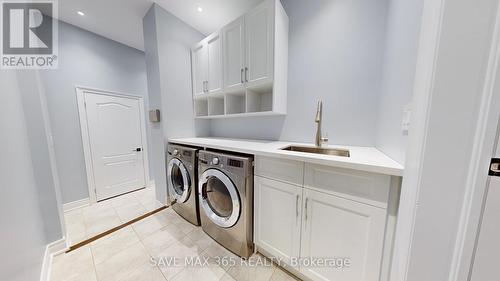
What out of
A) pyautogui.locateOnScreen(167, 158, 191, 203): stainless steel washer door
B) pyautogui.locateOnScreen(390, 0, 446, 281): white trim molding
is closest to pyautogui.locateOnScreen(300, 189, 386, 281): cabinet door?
pyautogui.locateOnScreen(390, 0, 446, 281): white trim molding

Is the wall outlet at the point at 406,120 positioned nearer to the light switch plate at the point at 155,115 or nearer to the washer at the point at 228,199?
the washer at the point at 228,199

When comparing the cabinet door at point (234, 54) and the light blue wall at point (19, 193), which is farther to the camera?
the cabinet door at point (234, 54)

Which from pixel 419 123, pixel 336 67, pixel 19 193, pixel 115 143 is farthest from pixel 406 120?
pixel 115 143

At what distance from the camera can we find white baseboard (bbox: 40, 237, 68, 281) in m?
1.16

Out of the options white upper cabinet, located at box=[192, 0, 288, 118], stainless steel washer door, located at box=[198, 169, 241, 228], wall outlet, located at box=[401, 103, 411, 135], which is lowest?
stainless steel washer door, located at box=[198, 169, 241, 228]

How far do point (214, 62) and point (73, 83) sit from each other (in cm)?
201

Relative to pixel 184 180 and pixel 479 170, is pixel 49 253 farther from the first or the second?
pixel 479 170

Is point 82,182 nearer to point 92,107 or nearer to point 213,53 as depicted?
point 92,107

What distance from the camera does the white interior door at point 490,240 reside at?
458mm

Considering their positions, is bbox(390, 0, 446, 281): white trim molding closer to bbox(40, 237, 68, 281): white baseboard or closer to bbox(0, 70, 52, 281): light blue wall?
bbox(0, 70, 52, 281): light blue wall

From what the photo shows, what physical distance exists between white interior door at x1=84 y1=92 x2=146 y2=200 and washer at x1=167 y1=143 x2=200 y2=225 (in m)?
1.17

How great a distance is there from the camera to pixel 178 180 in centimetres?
197

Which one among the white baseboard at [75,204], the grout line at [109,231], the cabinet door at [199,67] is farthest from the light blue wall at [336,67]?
the white baseboard at [75,204]

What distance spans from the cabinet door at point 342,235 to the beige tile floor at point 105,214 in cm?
214
